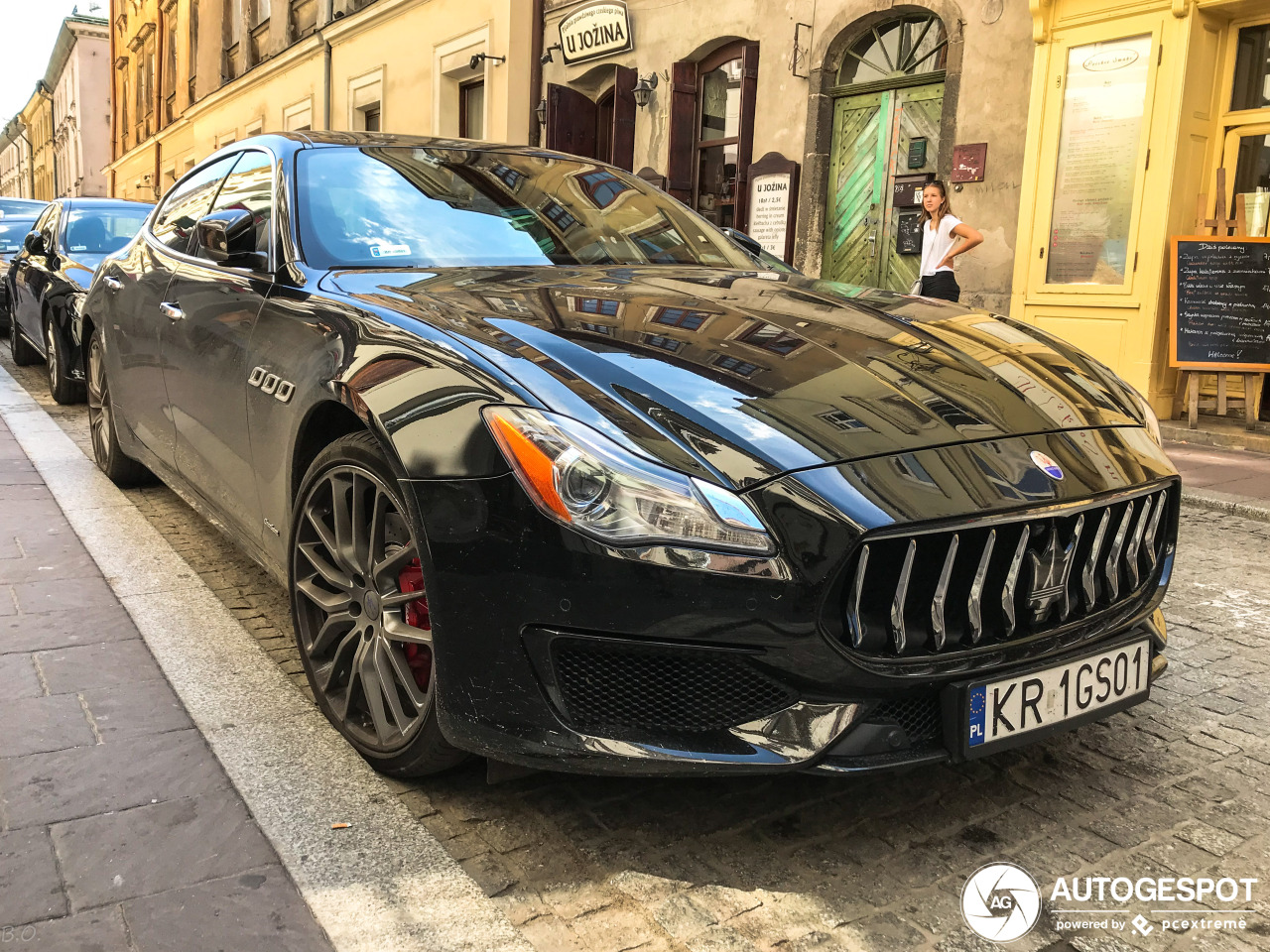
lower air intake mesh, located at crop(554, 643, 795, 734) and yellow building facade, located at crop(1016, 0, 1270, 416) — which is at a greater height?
yellow building facade, located at crop(1016, 0, 1270, 416)

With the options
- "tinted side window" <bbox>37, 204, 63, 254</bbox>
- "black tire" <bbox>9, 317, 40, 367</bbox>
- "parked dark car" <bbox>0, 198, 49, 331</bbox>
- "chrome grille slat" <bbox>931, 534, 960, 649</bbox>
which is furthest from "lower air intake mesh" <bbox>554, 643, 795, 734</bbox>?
"parked dark car" <bbox>0, 198, 49, 331</bbox>

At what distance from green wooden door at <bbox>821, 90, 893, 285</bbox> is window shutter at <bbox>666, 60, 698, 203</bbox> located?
2.13m

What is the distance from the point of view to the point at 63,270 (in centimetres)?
808

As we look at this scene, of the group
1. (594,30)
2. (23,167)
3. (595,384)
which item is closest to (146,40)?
(594,30)

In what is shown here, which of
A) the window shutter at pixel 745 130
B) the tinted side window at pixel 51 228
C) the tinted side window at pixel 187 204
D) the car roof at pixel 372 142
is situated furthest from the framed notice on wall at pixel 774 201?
the car roof at pixel 372 142

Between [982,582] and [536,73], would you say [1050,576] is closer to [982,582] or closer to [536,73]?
[982,582]

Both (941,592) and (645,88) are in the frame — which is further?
(645,88)

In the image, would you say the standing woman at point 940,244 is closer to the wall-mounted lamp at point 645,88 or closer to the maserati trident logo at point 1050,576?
the wall-mounted lamp at point 645,88

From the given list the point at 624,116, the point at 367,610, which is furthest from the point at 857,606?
the point at 624,116

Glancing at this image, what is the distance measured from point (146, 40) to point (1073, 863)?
1534 inches

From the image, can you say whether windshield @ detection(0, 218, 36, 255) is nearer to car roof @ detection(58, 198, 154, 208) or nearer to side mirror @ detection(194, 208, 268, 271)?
car roof @ detection(58, 198, 154, 208)

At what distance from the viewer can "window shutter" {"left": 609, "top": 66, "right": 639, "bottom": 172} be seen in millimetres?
13281

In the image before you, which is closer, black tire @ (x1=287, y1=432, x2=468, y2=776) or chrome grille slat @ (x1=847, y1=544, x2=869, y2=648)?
chrome grille slat @ (x1=847, y1=544, x2=869, y2=648)

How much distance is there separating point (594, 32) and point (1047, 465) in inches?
500
